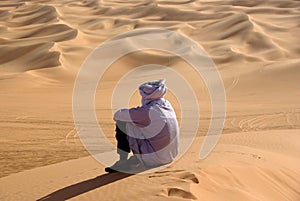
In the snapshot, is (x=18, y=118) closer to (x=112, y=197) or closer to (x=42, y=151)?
(x=42, y=151)

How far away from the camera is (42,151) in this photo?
7.27 meters

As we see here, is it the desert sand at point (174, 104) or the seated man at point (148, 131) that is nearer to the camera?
the desert sand at point (174, 104)

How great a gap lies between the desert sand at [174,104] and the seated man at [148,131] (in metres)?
0.20

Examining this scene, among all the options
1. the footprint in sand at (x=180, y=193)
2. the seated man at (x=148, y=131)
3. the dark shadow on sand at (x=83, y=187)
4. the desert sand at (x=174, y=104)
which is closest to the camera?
the footprint in sand at (x=180, y=193)

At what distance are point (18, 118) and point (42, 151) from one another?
2082 mm

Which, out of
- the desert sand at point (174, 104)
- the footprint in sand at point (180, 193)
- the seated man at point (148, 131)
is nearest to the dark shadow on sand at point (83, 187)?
the desert sand at point (174, 104)

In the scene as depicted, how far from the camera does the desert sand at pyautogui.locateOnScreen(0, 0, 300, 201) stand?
4.85 m

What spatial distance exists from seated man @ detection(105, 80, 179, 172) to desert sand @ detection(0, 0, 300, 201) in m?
0.20

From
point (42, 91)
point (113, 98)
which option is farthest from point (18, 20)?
point (113, 98)

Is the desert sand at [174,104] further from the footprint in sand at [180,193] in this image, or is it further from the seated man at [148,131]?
the seated man at [148,131]

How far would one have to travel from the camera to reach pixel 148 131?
16.5 ft

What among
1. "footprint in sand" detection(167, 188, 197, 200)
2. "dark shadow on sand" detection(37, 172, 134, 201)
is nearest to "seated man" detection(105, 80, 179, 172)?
"dark shadow on sand" detection(37, 172, 134, 201)

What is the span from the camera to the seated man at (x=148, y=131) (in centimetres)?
496

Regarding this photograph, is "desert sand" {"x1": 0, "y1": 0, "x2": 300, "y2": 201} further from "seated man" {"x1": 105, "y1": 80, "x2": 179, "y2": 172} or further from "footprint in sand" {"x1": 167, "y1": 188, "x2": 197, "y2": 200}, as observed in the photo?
"seated man" {"x1": 105, "y1": 80, "x2": 179, "y2": 172}
